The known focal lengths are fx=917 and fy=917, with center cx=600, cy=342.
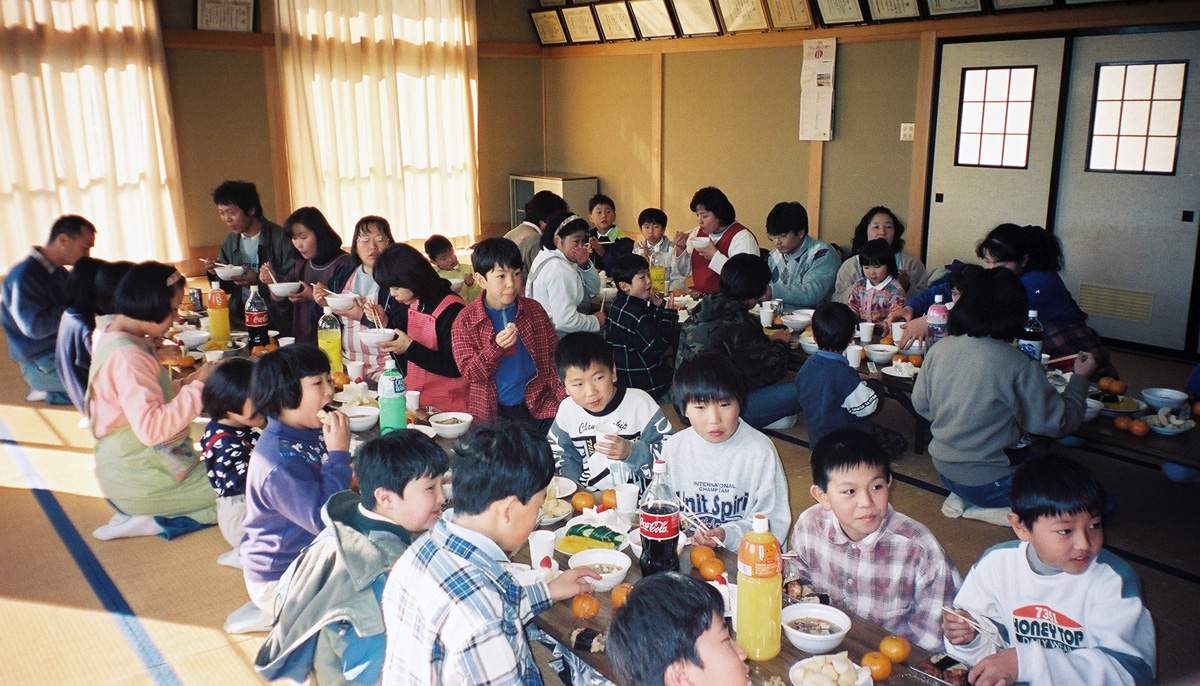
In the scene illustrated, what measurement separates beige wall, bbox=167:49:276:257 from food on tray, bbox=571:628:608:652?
9.38 m

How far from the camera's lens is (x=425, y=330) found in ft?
14.0

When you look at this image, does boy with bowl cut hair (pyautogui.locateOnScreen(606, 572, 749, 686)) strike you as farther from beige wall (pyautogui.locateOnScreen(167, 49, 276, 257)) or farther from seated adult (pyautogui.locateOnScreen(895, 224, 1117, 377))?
beige wall (pyautogui.locateOnScreen(167, 49, 276, 257))

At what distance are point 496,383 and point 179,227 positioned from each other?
7316 mm

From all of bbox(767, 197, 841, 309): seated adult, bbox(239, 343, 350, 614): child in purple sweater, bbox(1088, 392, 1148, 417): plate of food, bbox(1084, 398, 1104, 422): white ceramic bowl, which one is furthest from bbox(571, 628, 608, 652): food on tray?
bbox(767, 197, 841, 309): seated adult

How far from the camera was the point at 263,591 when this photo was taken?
311cm

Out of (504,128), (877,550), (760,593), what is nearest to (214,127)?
(504,128)

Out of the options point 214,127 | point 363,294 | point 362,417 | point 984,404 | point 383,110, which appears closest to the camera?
point 362,417

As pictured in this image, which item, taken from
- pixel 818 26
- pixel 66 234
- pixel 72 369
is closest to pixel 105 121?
pixel 66 234

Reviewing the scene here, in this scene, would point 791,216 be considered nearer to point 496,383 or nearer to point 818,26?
point 496,383

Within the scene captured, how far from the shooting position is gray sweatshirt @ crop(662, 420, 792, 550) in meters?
2.87

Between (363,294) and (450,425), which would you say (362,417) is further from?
(363,294)

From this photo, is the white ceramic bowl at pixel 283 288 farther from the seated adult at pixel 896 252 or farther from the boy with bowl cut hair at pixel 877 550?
the boy with bowl cut hair at pixel 877 550

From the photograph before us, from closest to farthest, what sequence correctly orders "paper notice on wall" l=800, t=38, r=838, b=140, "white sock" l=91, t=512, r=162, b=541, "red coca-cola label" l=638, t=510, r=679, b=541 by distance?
"red coca-cola label" l=638, t=510, r=679, b=541 < "white sock" l=91, t=512, r=162, b=541 < "paper notice on wall" l=800, t=38, r=838, b=140

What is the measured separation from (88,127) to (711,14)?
659cm
